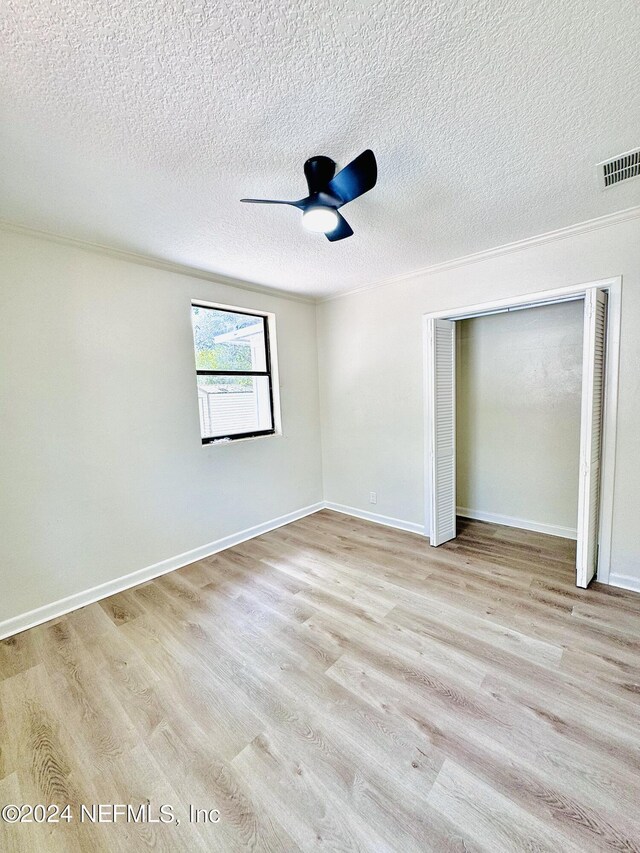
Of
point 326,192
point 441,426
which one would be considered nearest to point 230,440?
point 441,426

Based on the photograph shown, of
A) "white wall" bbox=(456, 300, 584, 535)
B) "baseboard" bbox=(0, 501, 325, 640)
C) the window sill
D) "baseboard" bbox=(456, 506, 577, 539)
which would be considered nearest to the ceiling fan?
the window sill

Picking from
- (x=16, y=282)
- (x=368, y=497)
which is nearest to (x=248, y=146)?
(x=16, y=282)

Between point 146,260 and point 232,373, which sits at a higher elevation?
point 146,260

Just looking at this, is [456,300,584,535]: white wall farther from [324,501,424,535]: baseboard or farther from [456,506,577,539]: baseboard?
[324,501,424,535]: baseboard

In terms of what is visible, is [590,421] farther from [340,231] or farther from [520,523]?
[340,231]

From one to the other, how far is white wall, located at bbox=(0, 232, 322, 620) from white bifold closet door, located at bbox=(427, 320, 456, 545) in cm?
189

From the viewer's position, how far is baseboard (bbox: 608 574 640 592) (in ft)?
8.02

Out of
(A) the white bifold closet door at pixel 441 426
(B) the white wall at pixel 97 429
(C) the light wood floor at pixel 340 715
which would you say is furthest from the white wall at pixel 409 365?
(B) the white wall at pixel 97 429

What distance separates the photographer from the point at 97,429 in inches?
101

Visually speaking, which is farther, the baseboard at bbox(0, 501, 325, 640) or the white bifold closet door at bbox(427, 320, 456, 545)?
the white bifold closet door at bbox(427, 320, 456, 545)

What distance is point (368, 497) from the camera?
400 cm

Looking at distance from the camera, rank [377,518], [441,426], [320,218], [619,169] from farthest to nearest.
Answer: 1. [377,518]
2. [441,426]
3. [619,169]
4. [320,218]

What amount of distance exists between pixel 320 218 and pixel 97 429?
2.17 m

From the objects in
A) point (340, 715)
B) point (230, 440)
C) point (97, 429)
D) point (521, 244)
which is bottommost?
point (340, 715)
